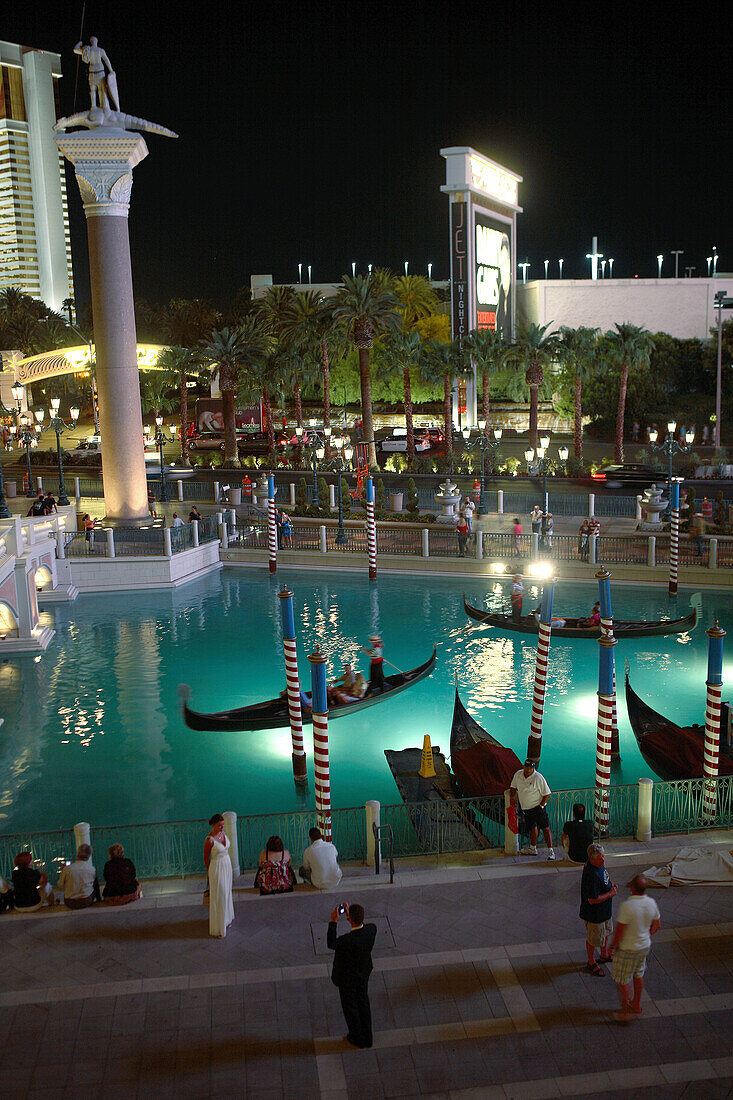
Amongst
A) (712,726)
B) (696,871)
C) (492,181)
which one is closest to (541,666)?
(712,726)

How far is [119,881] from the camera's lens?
10.7 metres

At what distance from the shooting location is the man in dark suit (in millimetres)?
7926

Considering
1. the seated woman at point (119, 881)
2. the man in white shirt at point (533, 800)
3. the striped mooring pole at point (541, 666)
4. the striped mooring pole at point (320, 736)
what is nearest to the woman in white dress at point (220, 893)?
the seated woman at point (119, 881)

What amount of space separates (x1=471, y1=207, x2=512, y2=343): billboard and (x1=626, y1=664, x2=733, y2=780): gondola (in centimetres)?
4990

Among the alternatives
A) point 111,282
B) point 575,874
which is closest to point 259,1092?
point 575,874

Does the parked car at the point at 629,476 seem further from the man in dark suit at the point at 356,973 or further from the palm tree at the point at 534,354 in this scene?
the man in dark suit at the point at 356,973

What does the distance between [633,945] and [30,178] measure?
192921 mm

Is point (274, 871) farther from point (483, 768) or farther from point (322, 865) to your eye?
point (483, 768)

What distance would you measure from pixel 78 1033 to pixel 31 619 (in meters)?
18.6

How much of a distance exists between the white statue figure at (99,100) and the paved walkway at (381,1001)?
1124 inches

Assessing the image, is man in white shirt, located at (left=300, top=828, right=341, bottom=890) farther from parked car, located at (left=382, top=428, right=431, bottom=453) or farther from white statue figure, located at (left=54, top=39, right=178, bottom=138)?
parked car, located at (left=382, top=428, right=431, bottom=453)

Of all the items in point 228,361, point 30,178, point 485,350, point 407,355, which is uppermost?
point 30,178

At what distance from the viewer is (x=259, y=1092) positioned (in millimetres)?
7676

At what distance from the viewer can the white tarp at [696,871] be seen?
10.7 meters
